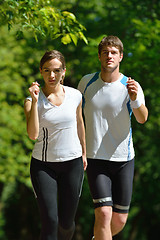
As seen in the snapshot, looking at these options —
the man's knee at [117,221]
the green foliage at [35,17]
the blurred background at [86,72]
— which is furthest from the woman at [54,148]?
the blurred background at [86,72]

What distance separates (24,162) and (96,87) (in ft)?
33.9

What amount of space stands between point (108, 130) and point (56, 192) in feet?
2.99

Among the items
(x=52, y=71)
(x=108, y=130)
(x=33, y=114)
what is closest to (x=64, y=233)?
(x=108, y=130)

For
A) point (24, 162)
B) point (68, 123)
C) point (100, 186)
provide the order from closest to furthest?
point (68, 123)
point (100, 186)
point (24, 162)

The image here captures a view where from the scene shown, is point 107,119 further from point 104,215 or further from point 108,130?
point 104,215

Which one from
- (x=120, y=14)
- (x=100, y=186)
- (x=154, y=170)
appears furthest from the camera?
(x=154, y=170)

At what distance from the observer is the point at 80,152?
4.34 meters

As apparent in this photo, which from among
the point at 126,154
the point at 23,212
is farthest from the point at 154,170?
the point at 126,154

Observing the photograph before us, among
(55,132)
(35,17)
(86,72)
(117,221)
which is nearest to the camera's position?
(55,132)

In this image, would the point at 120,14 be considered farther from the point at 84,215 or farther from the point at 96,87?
the point at 84,215

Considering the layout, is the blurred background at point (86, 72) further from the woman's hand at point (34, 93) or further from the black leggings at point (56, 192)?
the black leggings at point (56, 192)

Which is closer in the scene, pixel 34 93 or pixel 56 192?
pixel 34 93

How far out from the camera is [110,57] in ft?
14.8

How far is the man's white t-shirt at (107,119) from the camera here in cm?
456
